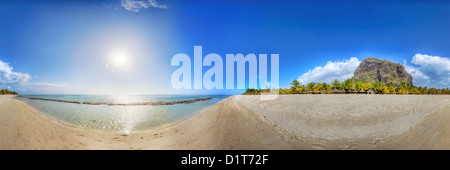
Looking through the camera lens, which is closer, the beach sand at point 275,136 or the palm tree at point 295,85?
the beach sand at point 275,136

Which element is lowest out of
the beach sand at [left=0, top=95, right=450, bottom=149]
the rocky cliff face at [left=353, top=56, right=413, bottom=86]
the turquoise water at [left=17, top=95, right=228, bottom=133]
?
the turquoise water at [left=17, top=95, right=228, bottom=133]

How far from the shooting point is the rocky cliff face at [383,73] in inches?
3548

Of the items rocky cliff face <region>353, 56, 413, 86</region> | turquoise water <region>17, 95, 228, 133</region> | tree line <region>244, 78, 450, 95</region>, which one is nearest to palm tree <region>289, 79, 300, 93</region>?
tree line <region>244, 78, 450, 95</region>

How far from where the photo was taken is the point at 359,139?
5297mm

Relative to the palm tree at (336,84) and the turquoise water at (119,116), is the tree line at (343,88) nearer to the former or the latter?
the palm tree at (336,84)

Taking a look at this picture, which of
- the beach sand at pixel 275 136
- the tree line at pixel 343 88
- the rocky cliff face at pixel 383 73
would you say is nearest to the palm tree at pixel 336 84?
the tree line at pixel 343 88

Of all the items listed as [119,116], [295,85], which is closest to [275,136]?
[119,116]

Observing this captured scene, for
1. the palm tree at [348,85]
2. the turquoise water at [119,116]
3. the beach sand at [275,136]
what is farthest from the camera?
the palm tree at [348,85]

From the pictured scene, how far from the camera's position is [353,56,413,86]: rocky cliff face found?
90.1m

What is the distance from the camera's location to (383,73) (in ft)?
308

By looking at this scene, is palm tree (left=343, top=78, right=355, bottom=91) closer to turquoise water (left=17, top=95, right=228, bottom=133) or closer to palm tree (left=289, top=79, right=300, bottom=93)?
palm tree (left=289, top=79, right=300, bottom=93)

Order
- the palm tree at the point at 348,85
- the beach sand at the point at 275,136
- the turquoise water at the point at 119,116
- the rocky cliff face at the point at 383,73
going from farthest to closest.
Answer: the rocky cliff face at the point at 383,73 → the palm tree at the point at 348,85 → the turquoise water at the point at 119,116 → the beach sand at the point at 275,136

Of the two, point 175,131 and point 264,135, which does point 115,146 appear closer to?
point 175,131
